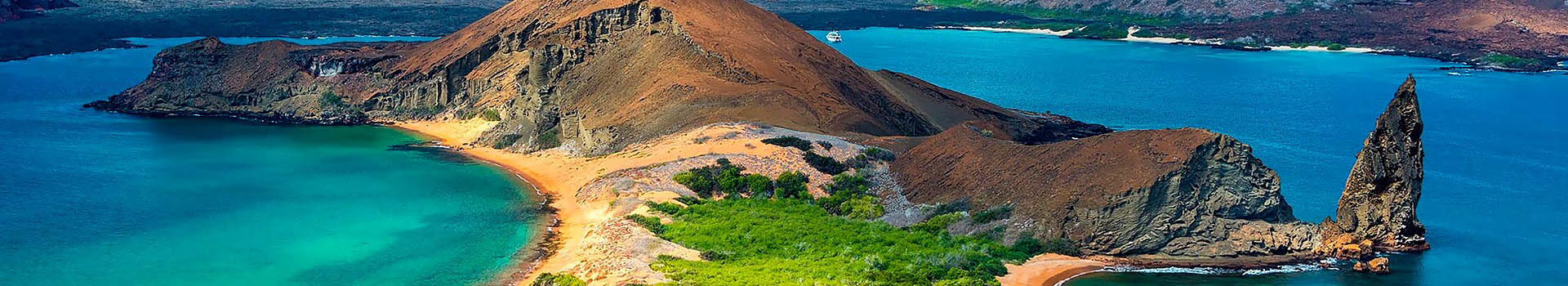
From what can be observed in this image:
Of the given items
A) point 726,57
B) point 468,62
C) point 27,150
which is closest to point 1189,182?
point 726,57

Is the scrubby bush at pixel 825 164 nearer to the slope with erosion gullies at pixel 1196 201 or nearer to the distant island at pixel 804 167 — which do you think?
the distant island at pixel 804 167

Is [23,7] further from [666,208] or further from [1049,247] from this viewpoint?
[1049,247]

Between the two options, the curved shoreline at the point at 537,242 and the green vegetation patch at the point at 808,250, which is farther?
the curved shoreline at the point at 537,242

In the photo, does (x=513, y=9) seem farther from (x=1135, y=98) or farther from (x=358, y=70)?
(x=1135, y=98)

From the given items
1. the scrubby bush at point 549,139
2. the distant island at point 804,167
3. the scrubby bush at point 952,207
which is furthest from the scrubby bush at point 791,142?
the scrubby bush at point 549,139

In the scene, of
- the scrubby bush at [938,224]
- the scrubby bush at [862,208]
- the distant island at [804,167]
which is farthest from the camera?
the scrubby bush at [862,208]

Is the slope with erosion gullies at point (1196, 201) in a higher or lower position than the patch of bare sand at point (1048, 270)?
higher

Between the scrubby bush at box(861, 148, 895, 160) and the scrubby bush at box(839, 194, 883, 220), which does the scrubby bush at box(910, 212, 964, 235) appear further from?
the scrubby bush at box(861, 148, 895, 160)
